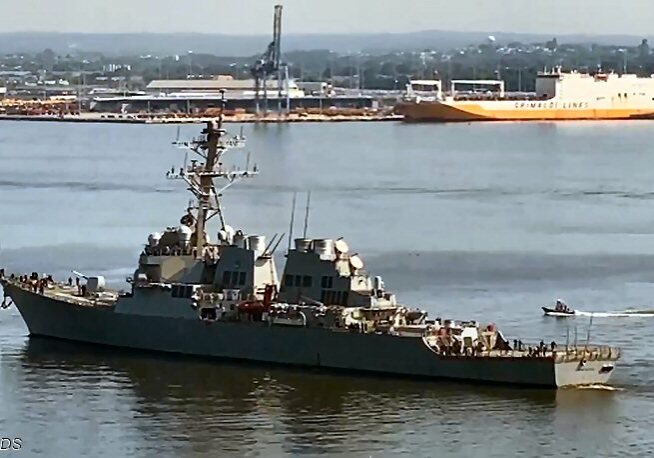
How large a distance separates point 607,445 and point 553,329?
10.1 m

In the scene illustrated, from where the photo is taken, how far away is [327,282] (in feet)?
117

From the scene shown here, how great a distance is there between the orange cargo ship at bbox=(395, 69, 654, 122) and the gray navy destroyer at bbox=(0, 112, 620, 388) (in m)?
110

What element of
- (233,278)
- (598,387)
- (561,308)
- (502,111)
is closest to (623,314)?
(561,308)

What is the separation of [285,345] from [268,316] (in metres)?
0.61

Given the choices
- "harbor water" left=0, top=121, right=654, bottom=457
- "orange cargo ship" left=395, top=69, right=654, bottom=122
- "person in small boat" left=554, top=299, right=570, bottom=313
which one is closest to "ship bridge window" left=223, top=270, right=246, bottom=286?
"harbor water" left=0, top=121, right=654, bottom=457

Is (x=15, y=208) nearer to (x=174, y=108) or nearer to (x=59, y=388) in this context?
(x=59, y=388)

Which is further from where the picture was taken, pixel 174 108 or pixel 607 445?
pixel 174 108

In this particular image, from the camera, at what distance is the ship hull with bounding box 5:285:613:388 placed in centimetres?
3366

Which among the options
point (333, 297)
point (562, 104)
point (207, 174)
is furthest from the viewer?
point (562, 104)

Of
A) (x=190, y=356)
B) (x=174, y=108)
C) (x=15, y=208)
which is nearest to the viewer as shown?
(x=190, y=356)

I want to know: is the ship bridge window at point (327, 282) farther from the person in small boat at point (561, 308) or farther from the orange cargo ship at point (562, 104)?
the orange cargo ship at point (562, 104)

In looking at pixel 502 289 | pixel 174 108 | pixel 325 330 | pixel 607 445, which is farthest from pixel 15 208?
pixel 174 108

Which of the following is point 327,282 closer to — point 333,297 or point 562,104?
point 333,297

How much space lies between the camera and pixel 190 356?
37.1 meters
